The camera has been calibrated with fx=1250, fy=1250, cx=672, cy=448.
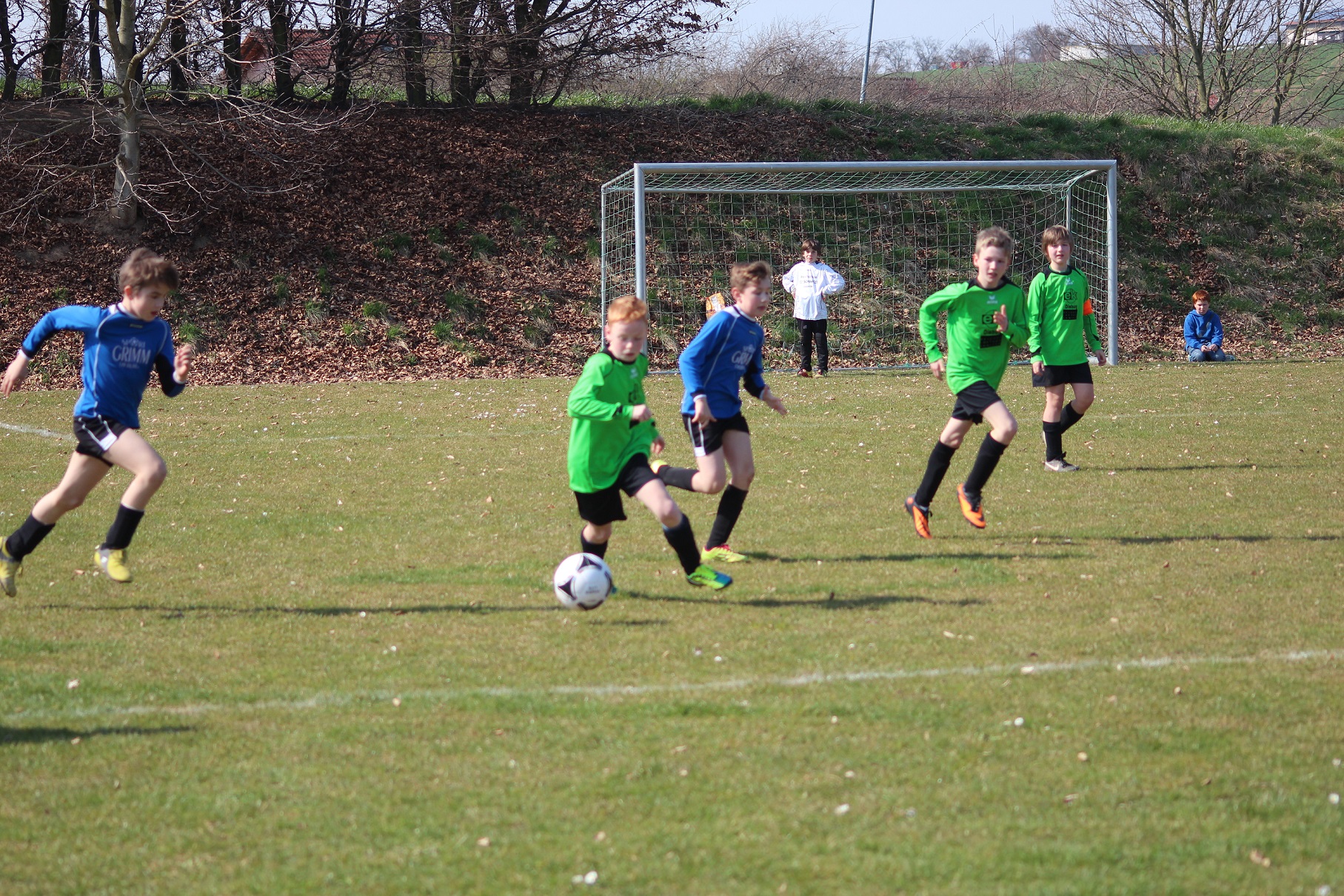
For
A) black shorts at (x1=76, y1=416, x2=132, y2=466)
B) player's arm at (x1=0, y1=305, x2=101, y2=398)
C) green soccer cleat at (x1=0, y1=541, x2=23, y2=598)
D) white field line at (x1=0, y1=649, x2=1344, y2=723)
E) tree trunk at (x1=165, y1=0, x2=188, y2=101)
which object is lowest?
white field line at (x1=0, y1=649, x2=1344, y2=723)

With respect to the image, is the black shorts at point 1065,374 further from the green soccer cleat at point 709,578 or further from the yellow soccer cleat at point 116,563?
the yellow soccer cleat at point 116,563

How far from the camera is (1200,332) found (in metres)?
20.2

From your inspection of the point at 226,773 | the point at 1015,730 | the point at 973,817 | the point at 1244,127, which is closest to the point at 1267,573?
the point at 1015,730

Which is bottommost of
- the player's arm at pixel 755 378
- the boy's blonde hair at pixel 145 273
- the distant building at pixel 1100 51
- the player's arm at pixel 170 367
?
the player's arm at pixel 755 378

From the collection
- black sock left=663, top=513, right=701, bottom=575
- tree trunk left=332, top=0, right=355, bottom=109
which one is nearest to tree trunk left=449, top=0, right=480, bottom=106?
tree trunk left=332, top=0, right=355, bottom=109

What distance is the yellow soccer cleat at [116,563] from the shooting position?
21.5ft

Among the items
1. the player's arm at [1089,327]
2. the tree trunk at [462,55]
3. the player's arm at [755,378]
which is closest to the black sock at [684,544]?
the player's arm at [755,378]

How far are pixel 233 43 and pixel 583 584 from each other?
69.8 ft

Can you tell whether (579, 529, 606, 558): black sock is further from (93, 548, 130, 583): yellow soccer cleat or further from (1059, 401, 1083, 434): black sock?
(1059, 401, 1083, 434): black sock

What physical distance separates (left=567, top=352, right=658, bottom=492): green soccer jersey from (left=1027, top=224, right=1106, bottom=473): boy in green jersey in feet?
17.0

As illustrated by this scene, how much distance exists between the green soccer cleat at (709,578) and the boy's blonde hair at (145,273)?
10.1 feet

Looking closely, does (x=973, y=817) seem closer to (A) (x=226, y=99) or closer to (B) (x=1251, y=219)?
(A) (x=226, y=99)

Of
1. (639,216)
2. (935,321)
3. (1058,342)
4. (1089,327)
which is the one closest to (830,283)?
(639,216)

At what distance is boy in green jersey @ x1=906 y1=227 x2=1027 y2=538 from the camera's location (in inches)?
314
